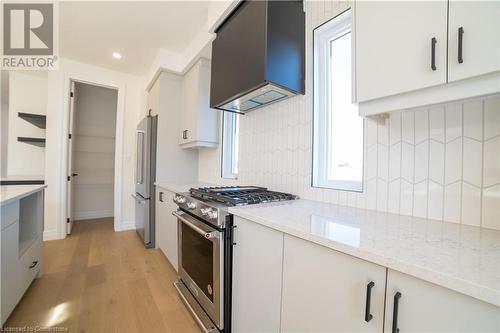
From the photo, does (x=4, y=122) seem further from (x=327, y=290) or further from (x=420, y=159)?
(x=420, y=159)

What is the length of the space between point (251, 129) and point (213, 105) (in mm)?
418

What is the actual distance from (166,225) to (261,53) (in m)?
1.98

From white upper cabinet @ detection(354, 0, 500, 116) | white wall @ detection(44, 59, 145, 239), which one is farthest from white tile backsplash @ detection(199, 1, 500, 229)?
white wall @ detection(44, 59, 145, 239)

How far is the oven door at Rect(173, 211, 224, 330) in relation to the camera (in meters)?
1.19

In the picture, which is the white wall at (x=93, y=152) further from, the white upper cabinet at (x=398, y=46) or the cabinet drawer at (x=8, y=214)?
the white upper cabinet at (x=398, y=46)

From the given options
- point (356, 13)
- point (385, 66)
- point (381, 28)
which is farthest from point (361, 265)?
point (356, 13)

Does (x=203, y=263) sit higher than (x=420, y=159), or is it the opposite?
(x=420, y=159)

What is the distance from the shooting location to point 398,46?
80 cm

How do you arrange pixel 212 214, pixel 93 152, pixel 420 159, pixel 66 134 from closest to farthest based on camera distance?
1. pixel 420 159
2. pixel 212 214
3. pixel 66 134
4. pixel 93 152

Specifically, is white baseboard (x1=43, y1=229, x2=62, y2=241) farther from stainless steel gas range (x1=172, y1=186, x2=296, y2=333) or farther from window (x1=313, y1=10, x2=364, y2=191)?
window (x1=313, y1=10, x2=364, y2=191)

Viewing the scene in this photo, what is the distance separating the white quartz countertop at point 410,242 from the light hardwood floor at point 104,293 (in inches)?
46.5

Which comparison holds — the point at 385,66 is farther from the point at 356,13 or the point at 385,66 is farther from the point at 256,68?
the point at 256,68

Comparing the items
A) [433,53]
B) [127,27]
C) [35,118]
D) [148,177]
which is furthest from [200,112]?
[35,118]

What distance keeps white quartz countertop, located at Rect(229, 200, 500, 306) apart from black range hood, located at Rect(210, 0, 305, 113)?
0.86 metres
